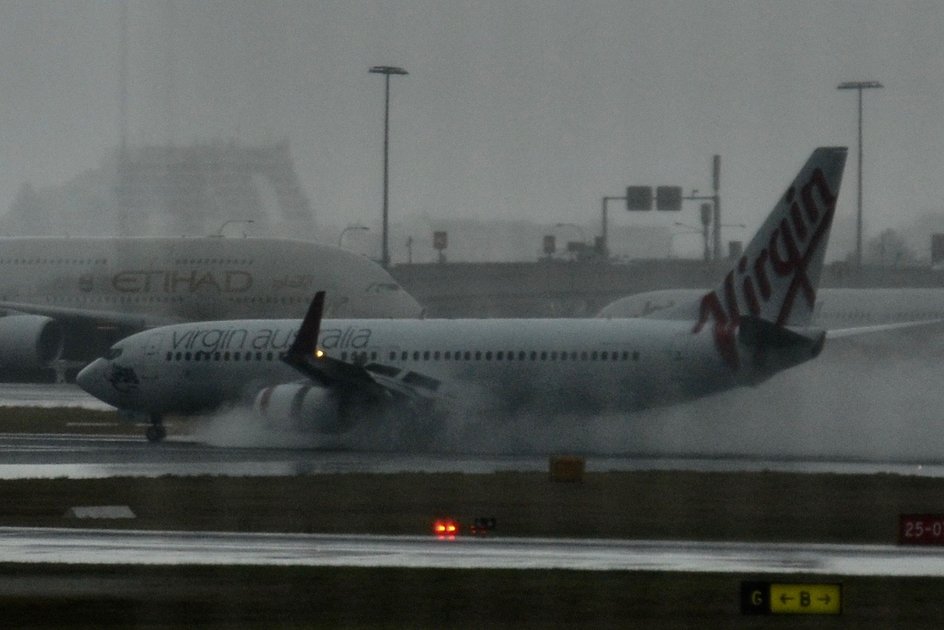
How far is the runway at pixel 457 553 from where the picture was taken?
22.3m

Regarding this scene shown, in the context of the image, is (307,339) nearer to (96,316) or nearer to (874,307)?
(874,307)

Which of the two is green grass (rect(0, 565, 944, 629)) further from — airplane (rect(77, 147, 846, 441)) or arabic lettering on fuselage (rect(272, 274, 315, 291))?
arabic lettering on fuselage (rect(272, 274, 315, 291))

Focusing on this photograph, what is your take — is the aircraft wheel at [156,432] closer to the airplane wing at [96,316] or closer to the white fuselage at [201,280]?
the white fuselage at [201,280]

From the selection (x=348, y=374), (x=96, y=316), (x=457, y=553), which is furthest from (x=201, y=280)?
(x=457, y=553)

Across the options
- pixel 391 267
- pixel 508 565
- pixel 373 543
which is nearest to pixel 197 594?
pixel 508 565

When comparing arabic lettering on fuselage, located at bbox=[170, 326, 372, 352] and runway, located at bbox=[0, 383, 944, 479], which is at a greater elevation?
arabic lettering on fuselage, located at bbox=[170, 326, 372, 352]

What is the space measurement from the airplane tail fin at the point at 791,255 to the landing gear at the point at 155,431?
15.2 metres

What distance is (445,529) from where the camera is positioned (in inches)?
1053

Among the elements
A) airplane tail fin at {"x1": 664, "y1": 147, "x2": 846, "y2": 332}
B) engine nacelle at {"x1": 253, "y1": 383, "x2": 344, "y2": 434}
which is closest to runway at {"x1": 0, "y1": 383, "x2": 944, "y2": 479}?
engine nacelle at {"x1": 253, "y1": 383, "x2": 344, "y2": 434}

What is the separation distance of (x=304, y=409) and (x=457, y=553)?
24424 millimetres

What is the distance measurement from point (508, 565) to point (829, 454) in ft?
77.4

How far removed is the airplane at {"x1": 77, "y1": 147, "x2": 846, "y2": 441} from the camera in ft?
147

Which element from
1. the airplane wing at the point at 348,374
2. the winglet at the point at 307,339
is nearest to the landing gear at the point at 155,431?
the airplane wing at the point at 348,374

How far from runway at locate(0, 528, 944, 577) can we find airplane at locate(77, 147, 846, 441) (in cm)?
1959
